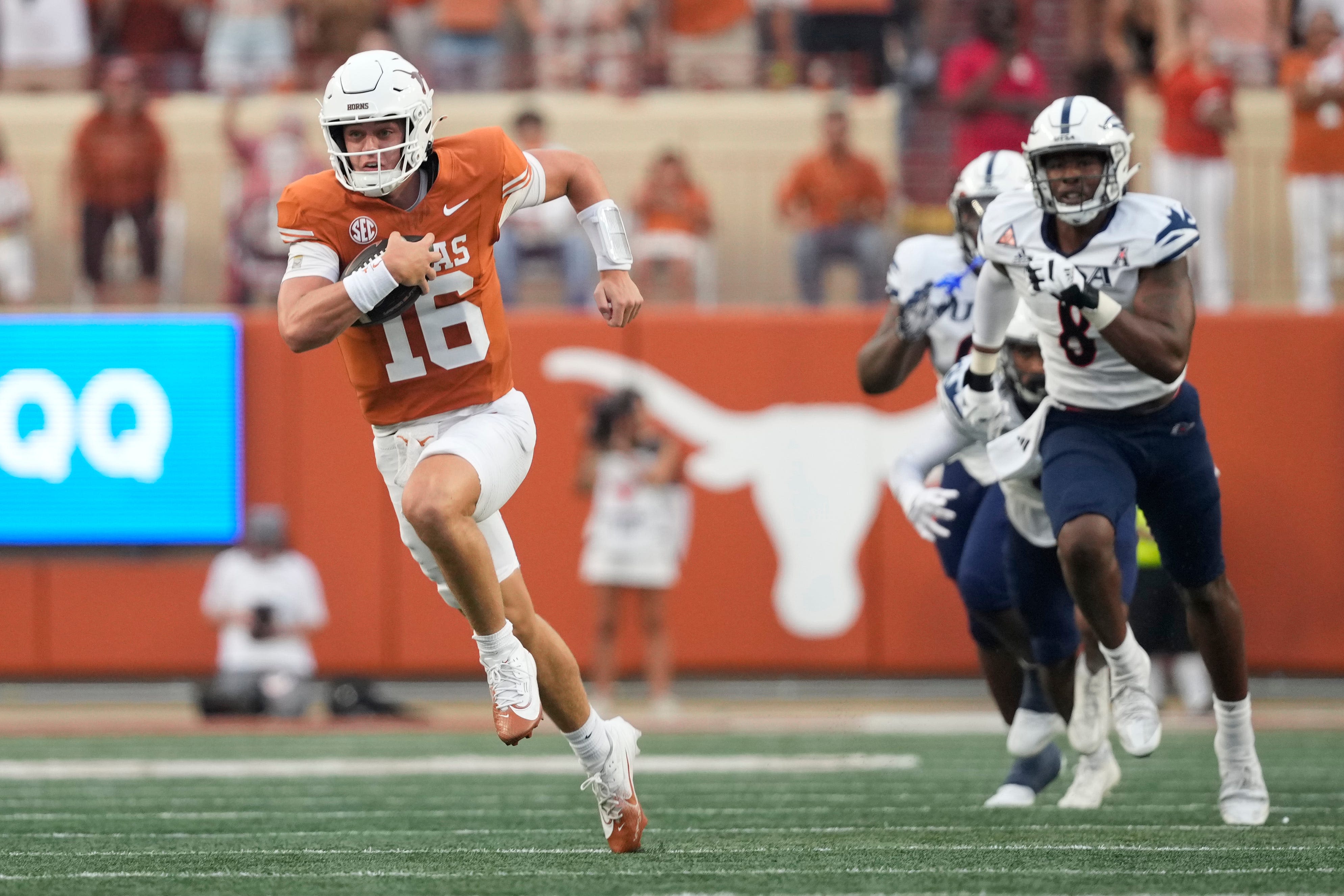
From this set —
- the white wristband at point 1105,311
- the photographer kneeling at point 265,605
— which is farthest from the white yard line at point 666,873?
the photographer kneeling at point 265,605

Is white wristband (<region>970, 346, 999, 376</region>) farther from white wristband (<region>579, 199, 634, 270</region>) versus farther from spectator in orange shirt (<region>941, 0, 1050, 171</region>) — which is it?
spectator in orange shirt (<region>941, 0, 1050, 171</region>)

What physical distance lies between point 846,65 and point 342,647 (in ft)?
16.9

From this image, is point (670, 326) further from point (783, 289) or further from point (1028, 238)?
point (1028, 238)

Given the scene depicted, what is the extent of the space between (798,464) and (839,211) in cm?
157

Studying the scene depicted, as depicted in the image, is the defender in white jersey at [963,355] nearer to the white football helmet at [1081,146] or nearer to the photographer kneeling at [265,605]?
the white football helmet at [1081,146]

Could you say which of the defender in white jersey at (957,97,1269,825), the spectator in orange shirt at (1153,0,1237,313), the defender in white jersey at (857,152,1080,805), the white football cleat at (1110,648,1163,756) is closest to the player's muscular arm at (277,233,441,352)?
the defender in white jersey at (957,97,1269,825)

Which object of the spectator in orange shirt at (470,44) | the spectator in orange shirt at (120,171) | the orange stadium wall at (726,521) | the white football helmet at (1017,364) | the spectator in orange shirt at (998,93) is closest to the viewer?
the white football helmet at (1017,364)

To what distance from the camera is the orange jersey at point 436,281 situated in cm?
446

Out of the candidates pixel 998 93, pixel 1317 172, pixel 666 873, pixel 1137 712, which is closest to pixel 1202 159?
pixel 1317 172

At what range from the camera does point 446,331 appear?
4.49m

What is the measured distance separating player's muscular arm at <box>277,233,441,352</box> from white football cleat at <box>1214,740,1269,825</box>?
2626 millimetres

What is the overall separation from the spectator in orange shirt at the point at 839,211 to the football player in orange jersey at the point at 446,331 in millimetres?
6521

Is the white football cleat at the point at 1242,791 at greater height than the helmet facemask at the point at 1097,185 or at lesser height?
lesser

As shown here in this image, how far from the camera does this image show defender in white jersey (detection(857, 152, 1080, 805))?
561 centimetres
